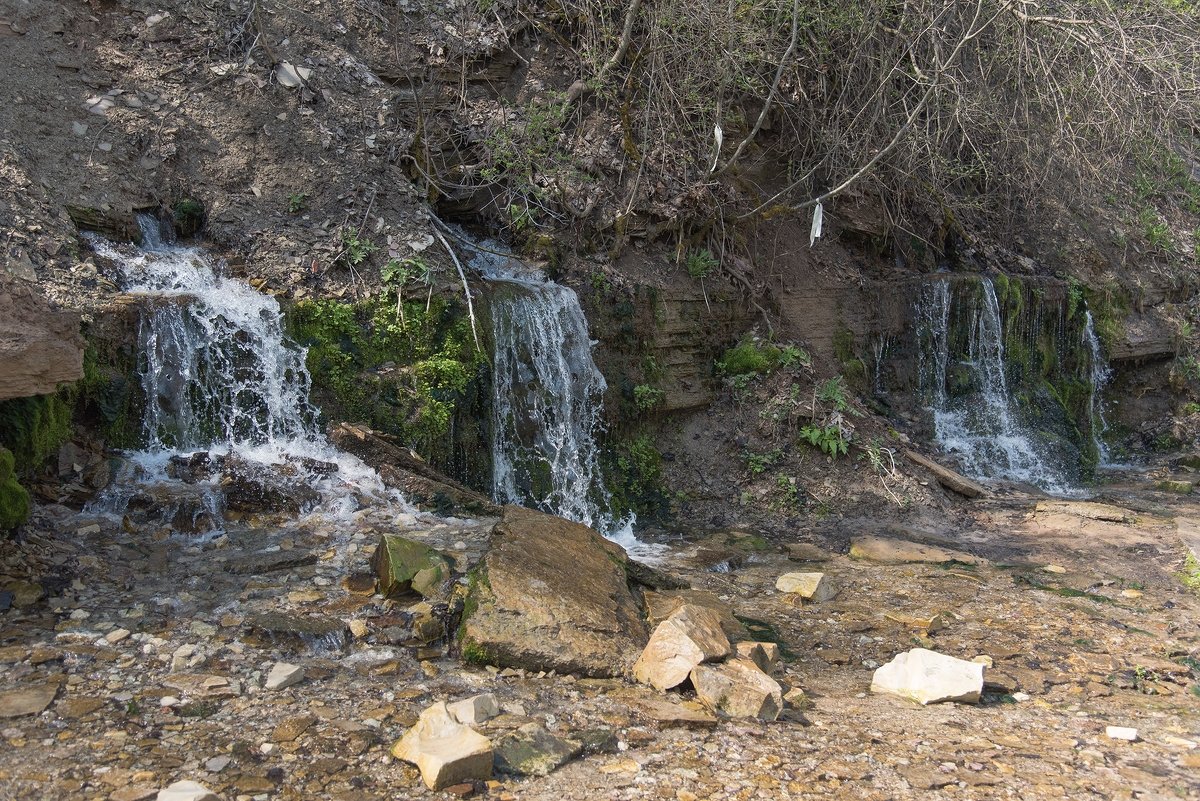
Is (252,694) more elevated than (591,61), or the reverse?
(591,61)

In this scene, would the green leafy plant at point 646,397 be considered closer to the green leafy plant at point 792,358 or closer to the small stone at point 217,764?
the green leafy plant at point 792,358

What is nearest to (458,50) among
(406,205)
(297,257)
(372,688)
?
(406,205)

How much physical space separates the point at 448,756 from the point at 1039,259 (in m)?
11.8

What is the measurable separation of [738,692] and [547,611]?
1.01m

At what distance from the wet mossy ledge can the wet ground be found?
1.12 metres

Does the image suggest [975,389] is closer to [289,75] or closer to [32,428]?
[289,75]

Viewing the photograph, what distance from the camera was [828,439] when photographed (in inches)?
337

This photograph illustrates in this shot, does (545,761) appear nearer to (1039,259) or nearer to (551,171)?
(551,171)

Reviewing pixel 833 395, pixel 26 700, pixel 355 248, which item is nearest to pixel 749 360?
pixel 833 395

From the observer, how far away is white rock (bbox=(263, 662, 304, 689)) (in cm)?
397

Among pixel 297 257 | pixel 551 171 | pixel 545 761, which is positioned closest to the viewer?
pixel 545 761

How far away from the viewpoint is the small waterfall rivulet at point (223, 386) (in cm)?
638

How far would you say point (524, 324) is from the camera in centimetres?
796

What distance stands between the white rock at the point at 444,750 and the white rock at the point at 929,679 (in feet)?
7.10
